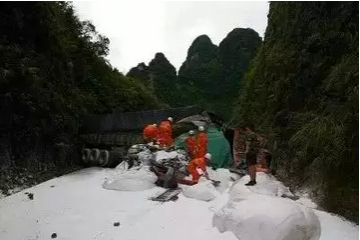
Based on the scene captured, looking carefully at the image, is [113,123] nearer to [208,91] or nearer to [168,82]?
[168,82]

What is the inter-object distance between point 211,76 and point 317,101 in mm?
24515

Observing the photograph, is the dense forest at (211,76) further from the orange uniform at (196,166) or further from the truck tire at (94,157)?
the orange uniform at (196,166)

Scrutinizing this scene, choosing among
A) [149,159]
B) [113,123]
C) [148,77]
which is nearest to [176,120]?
[113,123]

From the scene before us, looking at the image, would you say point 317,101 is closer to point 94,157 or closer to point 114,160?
point 114,160

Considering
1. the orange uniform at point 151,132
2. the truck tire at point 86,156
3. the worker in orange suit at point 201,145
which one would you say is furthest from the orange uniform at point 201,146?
the truck tire at point 86,156

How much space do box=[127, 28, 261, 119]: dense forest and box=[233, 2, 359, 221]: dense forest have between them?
18451 millimetres

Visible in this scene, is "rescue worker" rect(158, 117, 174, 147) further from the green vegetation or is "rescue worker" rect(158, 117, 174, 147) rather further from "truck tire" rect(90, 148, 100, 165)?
the green vegetation

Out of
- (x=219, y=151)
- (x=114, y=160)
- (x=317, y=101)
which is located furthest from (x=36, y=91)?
(x=317, y=101)

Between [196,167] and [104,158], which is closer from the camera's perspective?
[196,167]

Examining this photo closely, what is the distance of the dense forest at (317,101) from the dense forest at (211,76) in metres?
18.5

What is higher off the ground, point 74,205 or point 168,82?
point 168,82

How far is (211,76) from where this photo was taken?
31.2 m

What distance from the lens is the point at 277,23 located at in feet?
36.9

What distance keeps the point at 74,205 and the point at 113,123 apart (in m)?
5.29
